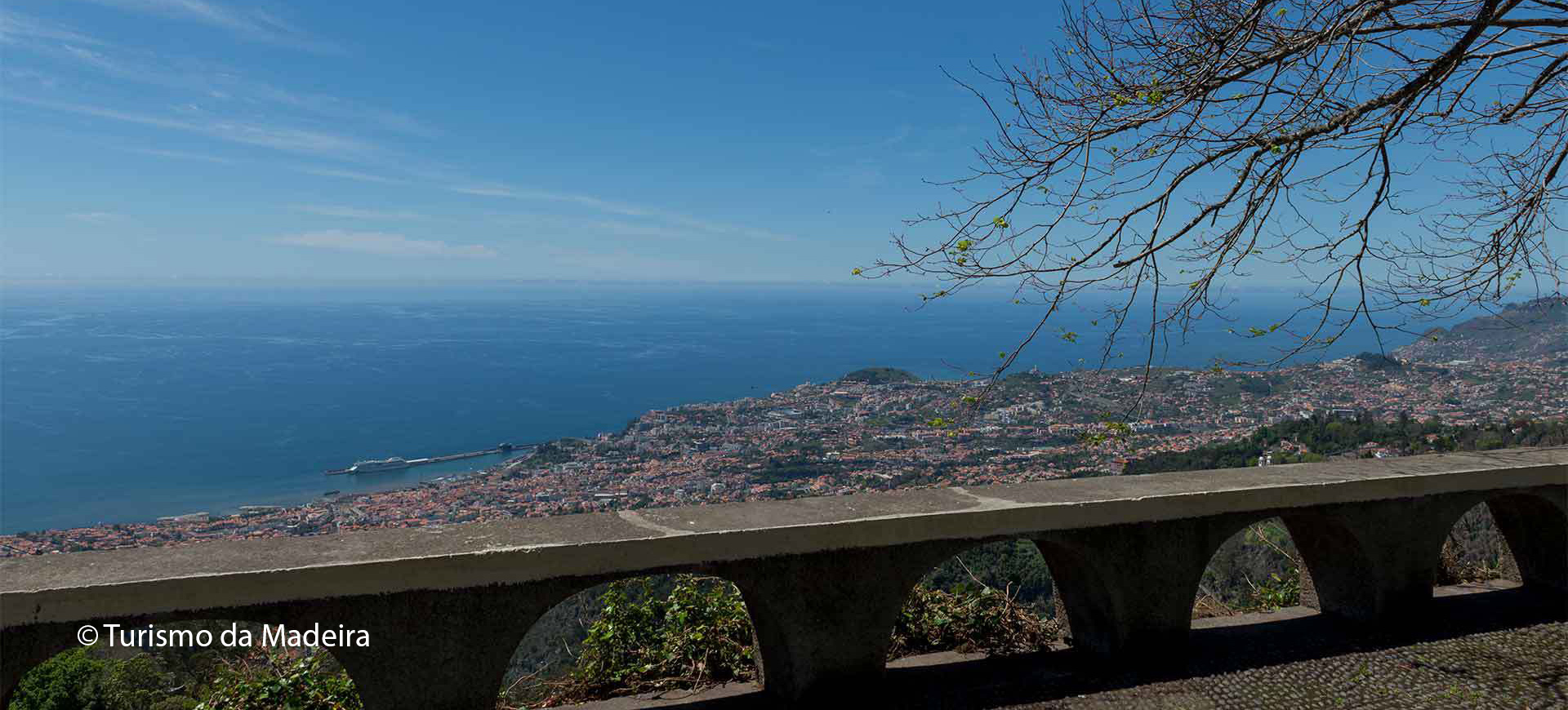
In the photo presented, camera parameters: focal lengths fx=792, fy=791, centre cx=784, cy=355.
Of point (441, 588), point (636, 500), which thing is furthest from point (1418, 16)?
point (636, 500)

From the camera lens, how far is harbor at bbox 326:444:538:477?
4362 centimetres

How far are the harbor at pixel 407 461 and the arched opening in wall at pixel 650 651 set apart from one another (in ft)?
149

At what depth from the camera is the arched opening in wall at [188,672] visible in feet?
7.27

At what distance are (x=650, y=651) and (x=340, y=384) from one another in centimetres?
8575

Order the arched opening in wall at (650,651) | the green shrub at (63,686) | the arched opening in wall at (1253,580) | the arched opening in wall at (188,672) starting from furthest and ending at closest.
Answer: the arched opening in wall at (1253,580)
the arched opening in wall at (650,651)
the green shrub at (63,686)
the arched opening in wall at (188,672)

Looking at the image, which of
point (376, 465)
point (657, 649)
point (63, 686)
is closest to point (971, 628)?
point (657, 649)

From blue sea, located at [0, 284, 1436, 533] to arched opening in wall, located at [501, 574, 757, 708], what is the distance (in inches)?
59.0

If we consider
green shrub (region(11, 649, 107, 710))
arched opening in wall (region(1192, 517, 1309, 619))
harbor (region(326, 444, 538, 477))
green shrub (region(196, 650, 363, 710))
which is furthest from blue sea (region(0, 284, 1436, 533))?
green shrub (region(11, 649, 107, 710))

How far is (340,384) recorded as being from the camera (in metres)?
77.4

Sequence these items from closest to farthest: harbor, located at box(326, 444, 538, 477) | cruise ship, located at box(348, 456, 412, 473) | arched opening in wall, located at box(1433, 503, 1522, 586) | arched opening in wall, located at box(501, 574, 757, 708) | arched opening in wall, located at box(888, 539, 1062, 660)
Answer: arched opening in wall, located at box(501, 574, 757, 708), arched opening in wall, located at box(888, 539, 1062, 660), arched opening in wall, located at box(1433, 503, 1522, 586), cruise ship, located at box(348, 456, 412, 473), harbor, located at box(326, 444, 538, 477)

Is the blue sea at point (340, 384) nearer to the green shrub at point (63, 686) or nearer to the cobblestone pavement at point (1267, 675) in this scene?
the cobblestone pavement at point (1267, 675)

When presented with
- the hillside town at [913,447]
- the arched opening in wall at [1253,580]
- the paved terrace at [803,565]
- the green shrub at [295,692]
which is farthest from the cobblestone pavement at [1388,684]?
the hillside town at [913,447]

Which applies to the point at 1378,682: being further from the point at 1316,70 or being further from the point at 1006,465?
the point at 1006,465

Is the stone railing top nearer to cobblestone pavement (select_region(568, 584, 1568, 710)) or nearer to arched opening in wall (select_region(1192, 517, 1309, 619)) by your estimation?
arched opening in wall (select_region(1192, 517, 1309, 619))
